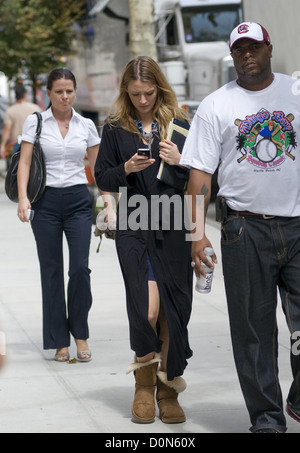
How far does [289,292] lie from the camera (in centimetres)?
517

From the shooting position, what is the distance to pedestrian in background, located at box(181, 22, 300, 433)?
16.4ft

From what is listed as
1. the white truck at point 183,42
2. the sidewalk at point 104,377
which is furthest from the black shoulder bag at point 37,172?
the white truck at point 183,42

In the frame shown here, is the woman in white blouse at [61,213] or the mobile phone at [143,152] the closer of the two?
the mobile phone at [143,152]

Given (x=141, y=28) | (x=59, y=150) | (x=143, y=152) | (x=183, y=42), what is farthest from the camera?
(x=183, y=42)

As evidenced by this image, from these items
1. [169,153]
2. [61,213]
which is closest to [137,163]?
[169,153]

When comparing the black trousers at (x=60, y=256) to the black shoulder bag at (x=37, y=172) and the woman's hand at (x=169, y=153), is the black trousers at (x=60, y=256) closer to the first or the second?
the black shoulder bag at (x=37, y=172)

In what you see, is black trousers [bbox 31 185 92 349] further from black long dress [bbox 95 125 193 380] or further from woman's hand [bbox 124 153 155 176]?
woman's hand [bbox 124 153 155 176]

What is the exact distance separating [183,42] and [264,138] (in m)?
14.0

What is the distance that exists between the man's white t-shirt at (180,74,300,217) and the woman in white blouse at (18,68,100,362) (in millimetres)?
2260

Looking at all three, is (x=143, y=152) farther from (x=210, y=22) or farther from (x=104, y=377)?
(x=210, y=22)

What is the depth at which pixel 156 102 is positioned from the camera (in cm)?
580

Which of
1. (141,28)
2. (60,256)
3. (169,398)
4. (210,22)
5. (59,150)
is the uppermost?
(59,150)

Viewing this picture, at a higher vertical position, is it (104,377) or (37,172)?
(37,172)

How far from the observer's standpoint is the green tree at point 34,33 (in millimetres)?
22297
